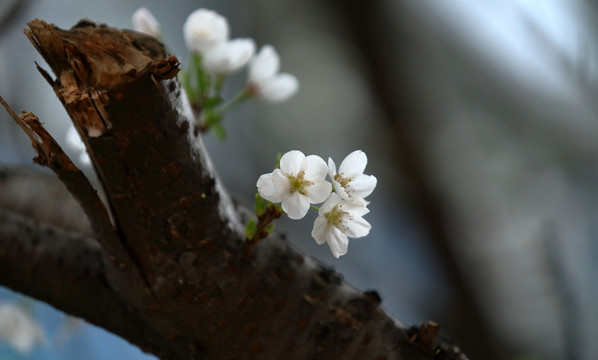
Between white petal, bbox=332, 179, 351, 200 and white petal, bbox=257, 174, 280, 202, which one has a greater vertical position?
white petal, bbox=332, 179, 351, 200

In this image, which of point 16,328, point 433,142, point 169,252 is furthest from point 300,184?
point 433,142

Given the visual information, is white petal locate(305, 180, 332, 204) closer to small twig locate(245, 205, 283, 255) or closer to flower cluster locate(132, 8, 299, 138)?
small twig locate(245, 205, 283, 255)

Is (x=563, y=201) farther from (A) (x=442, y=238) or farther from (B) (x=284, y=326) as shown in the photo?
(B) (x=284, y=326)

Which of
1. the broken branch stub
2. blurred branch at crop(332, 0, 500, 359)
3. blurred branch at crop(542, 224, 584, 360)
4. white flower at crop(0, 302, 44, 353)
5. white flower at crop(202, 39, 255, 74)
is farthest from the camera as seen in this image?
blurred branch at crop(332, 0, 500, 359)

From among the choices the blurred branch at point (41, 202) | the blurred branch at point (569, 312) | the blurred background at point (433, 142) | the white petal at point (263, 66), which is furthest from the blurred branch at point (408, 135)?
the blurred branch at point (41, 202)

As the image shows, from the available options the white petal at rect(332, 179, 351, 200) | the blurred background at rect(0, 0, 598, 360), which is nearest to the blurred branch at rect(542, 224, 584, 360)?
the blurred background at rect(0, 0, 598, 360)

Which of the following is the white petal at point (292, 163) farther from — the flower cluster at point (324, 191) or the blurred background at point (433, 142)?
the blurred background at point (433, 142)

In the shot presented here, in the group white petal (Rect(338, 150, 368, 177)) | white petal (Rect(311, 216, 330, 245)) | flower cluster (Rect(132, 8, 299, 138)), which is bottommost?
white petal (Rect(311, 216, 330, 245))

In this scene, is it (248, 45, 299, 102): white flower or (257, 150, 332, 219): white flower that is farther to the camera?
(248, 45, 299, 102): white flower
